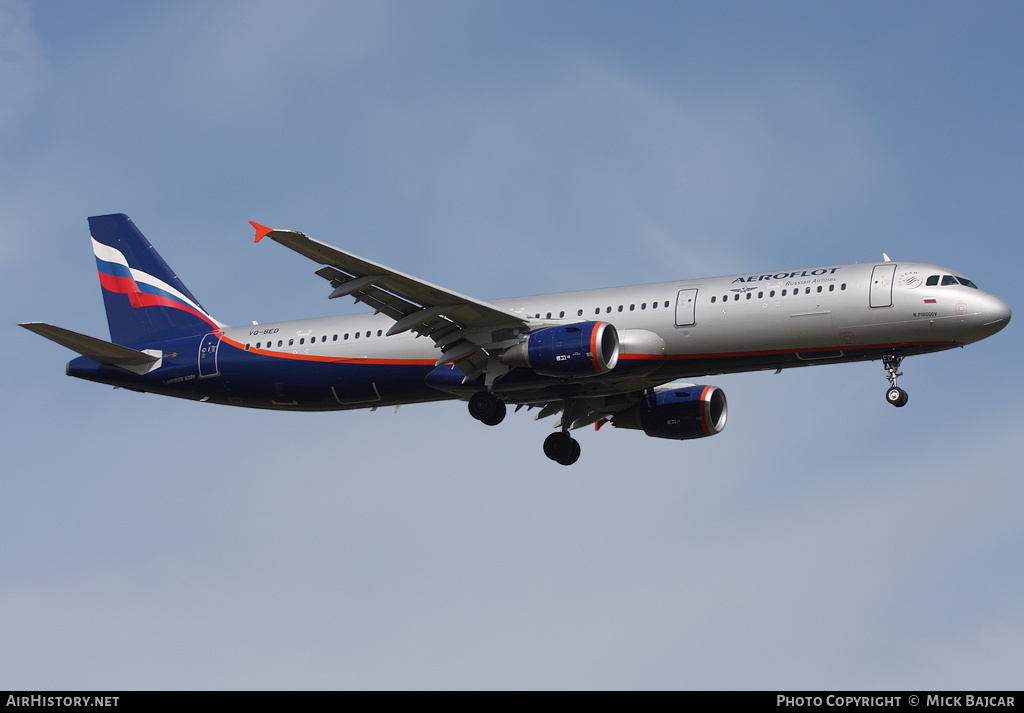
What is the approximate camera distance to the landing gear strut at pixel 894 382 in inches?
1318

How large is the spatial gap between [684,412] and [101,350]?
1954 cm

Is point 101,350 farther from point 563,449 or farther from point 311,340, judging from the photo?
point 563,449

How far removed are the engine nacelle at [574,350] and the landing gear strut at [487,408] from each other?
2364 mm

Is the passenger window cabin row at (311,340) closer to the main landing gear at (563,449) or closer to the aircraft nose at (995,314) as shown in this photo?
the main landing gear at (563,449)

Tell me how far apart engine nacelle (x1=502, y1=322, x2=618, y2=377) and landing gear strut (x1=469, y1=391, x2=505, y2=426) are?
2364 millimetres

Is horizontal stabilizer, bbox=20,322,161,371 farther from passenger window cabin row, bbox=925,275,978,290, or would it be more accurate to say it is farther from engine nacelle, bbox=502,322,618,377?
passenger window cabin row, bbox=925,275,978,290

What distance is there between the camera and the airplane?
3303 cm

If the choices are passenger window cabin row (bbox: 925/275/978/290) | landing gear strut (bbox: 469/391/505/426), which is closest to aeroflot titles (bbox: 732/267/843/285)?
passenger window cabin row (bbox: 925/275/978/290)

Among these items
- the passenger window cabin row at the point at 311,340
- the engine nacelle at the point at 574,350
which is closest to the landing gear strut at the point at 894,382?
the engine nacelle at the point at 574,350

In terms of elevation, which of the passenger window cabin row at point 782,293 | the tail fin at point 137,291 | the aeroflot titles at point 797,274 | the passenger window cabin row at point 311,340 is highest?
the tail fin at point 137,291

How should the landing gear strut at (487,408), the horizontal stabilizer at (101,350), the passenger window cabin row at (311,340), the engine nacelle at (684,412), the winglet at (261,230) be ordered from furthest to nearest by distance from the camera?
the engine nacelle at (684,412) < the passenger window cabin row at (311,340) < the horizontal stabilizer at (101,350) < the landing gear strut at (487,408) < the winglet at (261,230)

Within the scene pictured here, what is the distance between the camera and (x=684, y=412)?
133 ft

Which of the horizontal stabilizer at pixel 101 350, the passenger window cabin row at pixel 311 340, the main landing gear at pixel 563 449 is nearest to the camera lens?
the horizontal stabilizer at pixel 101 350
